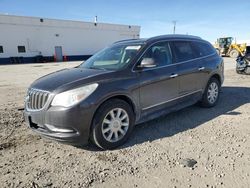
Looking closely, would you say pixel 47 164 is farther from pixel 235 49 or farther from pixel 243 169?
pixel 235 49

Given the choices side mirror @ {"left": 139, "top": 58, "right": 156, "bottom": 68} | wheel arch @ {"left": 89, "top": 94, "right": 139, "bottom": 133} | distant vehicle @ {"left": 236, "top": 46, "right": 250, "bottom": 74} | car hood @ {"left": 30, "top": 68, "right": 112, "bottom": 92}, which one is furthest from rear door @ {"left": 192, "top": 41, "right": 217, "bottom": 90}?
distant vehicle @ {"left": 236, "top": 46, "right": 250, "bottom": 74}

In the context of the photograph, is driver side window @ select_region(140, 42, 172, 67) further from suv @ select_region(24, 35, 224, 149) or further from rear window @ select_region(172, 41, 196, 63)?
rear window @ select_region(172, 41, 196, 63)

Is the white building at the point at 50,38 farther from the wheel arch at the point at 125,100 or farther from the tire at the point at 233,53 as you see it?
the wheel arch at the point at 125,100

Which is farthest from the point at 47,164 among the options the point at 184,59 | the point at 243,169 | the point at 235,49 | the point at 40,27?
the point at 40,27

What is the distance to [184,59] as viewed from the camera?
5180 millimetres

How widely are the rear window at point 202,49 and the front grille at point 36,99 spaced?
3.82 m

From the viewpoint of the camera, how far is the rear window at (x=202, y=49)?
18.8 ft

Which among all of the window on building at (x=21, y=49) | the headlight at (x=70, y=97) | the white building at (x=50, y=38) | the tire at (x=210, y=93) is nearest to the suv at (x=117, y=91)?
the headlight at (x=70, y=97)

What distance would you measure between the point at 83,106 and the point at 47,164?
102 centimetres

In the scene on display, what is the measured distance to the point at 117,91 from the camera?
3.78m

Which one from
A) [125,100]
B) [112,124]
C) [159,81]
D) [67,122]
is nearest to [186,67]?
[159,81]

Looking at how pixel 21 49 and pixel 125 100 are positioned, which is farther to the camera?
pixel 21 49

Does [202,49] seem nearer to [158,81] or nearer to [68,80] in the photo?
[158,81]

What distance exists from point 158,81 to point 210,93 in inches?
87.7
